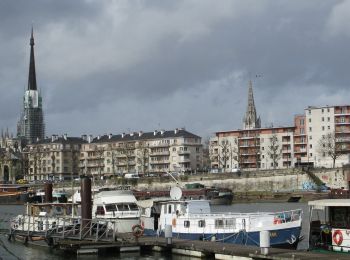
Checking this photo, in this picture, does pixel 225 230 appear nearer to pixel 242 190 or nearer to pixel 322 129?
pixel 242 190

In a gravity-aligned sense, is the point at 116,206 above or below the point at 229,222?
above

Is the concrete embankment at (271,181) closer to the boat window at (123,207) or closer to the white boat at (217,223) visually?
the boat window at (123,207)

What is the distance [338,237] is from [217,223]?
12071mm

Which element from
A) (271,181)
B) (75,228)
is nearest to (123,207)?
(75,228)

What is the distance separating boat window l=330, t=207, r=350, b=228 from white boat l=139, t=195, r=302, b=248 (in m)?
6.72

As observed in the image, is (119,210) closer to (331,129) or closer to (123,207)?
(123,207)

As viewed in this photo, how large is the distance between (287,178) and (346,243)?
116 m

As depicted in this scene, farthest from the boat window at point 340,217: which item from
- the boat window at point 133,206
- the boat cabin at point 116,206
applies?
the boat window at point 133,206

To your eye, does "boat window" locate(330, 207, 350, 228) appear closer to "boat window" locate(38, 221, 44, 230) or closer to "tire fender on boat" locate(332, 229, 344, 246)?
"tire fender on boat" locate(332, 229, 344, 246)

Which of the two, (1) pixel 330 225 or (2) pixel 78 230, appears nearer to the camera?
(1) pixel 330 225

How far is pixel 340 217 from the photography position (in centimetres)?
4019

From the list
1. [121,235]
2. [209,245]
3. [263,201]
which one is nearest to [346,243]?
[209,245]

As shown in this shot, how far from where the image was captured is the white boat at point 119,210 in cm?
5659

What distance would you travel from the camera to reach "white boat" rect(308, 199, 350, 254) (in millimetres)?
39844
